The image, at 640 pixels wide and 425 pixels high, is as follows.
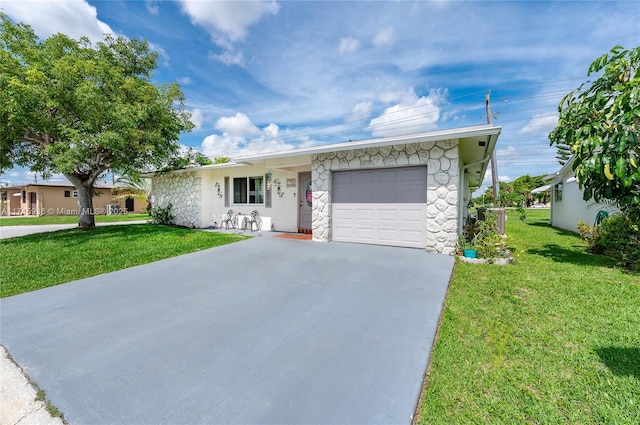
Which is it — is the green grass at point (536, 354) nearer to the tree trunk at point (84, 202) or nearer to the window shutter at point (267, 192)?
the window shutter at point (267, 192)

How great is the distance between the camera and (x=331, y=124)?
64.8 ft

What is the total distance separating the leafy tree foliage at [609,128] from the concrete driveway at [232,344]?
359 centimetres

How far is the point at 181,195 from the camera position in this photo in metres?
13.4

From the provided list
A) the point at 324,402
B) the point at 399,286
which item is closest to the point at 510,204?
the point at 399,286

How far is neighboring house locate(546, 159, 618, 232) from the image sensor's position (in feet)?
34.1

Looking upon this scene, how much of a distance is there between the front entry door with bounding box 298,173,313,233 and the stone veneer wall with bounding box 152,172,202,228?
5.15 m

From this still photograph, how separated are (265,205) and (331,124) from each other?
10.9 m

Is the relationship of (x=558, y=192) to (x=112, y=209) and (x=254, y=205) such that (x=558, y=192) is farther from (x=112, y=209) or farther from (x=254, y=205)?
(x=112, y=209)

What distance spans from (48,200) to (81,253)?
24.4 m

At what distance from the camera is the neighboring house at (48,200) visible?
23.5 metres

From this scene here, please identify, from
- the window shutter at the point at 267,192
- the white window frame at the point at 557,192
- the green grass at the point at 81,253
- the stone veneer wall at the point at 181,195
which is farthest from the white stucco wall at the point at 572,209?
the stone veneer wall at the point at 181,195

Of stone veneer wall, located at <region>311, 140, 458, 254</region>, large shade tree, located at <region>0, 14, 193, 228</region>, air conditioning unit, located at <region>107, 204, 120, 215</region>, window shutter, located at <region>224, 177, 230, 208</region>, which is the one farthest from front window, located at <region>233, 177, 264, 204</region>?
air conditioning unit, located at <region>107, 204, 120, 215</region>

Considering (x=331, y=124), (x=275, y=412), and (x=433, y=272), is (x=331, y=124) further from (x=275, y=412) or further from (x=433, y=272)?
(x=275, y=412)

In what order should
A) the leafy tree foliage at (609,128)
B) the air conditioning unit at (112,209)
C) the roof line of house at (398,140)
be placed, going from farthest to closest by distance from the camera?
1. the air conditioning unit at (112,209)
2. the roof line of house at (398,140)
3. the leafy tree foliage at (609,128)
